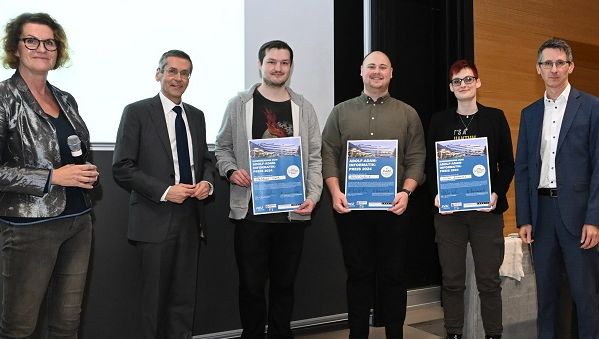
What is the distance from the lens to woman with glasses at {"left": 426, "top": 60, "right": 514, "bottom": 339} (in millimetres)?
2658

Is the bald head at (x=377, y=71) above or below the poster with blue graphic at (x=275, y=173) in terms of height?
above

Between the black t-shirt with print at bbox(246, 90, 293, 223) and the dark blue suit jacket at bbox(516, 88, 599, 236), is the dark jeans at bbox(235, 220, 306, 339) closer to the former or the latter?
the black t-shirt with print at bbox(246, 90, 293, 223)

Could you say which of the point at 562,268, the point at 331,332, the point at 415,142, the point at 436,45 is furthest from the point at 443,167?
the point at 436,45

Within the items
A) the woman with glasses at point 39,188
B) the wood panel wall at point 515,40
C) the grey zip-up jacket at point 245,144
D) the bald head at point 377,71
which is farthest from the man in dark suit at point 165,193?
the wood panel wall at point 515,40

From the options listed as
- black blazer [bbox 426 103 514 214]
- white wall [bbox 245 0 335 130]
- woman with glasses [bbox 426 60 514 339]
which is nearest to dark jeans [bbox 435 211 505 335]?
woman with glasses [bbox 426 60 514 339]

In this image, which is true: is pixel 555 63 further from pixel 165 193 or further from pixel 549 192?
pixel 165 193

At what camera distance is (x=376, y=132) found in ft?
8.84

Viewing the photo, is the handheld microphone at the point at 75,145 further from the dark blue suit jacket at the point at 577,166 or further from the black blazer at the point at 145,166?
the dark blue suit jacket at the point at 577,166

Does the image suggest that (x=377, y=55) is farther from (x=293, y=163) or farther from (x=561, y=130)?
(x=561, y=130)

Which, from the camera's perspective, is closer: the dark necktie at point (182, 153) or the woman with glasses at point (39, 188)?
the woman with glasses at point (39, 188)

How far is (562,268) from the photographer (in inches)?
98.8

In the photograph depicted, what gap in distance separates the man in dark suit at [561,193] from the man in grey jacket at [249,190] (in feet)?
3.84

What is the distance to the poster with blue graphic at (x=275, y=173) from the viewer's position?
99.8 inches

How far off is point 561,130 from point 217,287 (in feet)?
7.31
